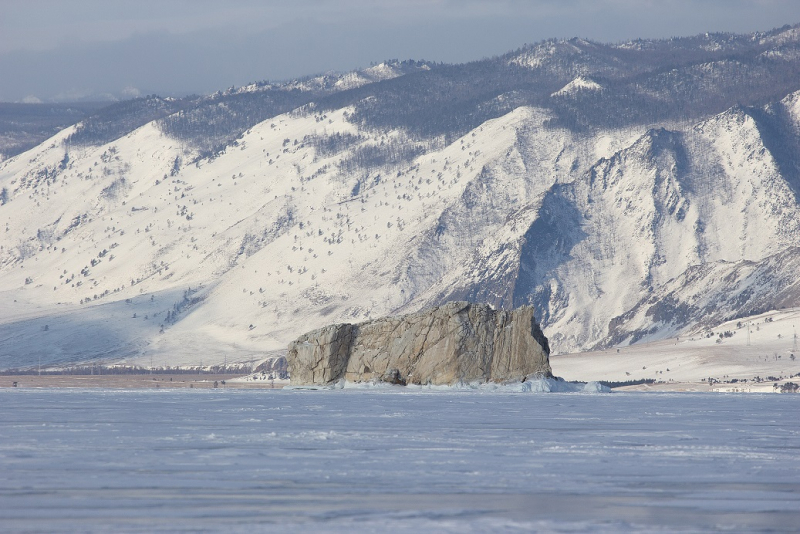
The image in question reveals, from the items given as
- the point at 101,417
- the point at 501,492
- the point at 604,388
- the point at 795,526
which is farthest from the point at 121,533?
the point at 604,388

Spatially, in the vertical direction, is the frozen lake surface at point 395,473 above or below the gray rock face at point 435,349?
above

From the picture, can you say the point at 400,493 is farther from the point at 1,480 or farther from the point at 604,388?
the point at 604,388

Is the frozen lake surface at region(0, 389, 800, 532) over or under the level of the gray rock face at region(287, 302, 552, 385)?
over

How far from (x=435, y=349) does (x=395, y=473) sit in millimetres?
89684

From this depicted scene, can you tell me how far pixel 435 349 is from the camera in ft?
450

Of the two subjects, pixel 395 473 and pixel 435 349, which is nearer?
pixel 395 473

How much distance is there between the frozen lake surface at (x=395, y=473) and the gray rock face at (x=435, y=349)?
56427 millimetres

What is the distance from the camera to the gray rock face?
135000mm

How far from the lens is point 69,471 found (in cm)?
4725

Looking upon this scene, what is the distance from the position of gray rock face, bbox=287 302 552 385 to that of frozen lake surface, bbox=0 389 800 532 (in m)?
56.4

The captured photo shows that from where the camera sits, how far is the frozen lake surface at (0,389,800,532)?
3788 cm

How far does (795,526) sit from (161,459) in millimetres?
24686

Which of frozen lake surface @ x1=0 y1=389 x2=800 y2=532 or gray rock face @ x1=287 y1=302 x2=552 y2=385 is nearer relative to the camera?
frozen lake surface @ x1=0 y1=389 x2=800 y2=532

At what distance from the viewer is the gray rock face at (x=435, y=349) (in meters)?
135
